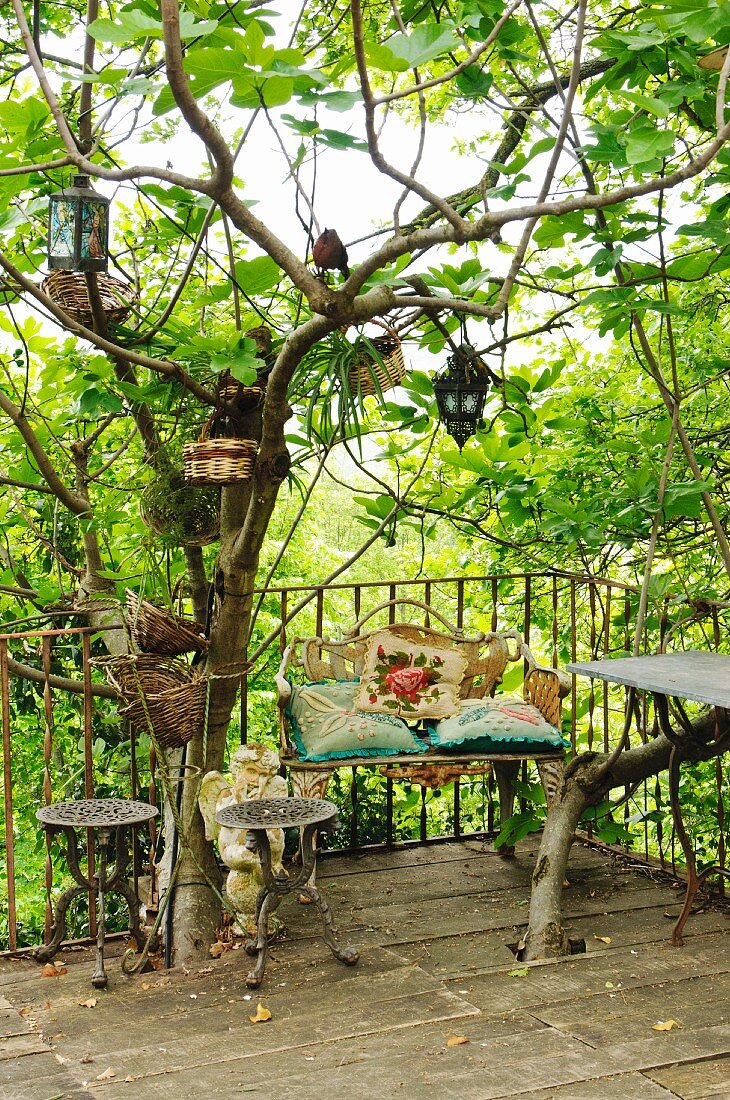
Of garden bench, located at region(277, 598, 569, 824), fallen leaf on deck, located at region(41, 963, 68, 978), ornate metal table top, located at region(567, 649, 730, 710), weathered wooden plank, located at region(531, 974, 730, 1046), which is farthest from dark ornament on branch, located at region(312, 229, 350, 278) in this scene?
fallen leaf on deck, located at region(41, 963, 68, 978)

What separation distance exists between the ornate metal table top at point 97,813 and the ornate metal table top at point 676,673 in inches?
51.9

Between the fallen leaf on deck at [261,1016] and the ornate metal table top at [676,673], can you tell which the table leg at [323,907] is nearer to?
the fallen leaf on deck at [261,1016]

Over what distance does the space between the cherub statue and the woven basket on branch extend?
70cm

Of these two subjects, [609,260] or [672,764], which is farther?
[672,764]

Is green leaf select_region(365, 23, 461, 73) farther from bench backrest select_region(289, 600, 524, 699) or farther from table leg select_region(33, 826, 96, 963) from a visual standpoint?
bench backrest select_region(289, 600, 524, 699)

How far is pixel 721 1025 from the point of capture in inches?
97.7

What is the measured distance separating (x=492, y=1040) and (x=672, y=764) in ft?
3.39

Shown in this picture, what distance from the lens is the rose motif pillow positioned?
381 centimetres

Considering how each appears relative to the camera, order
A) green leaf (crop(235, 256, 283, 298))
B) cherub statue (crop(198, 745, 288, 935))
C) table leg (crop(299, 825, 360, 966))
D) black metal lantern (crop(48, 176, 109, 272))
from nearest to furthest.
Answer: green leaf (crop(235, 256, 283, 298)) → black metal lantern (crop(48, 176, 109, 272)) → table leg (crop(299, 825, 360, 966)) → cherub statue (crop(198, 745, 288, 935))

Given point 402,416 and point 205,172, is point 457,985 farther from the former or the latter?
point 205,172

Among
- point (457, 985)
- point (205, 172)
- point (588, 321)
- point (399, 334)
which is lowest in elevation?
point (457, 985)

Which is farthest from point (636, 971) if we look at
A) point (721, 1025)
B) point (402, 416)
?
point (402, 416)

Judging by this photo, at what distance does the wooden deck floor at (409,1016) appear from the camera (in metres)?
2.25

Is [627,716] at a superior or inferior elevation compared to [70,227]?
inferior
